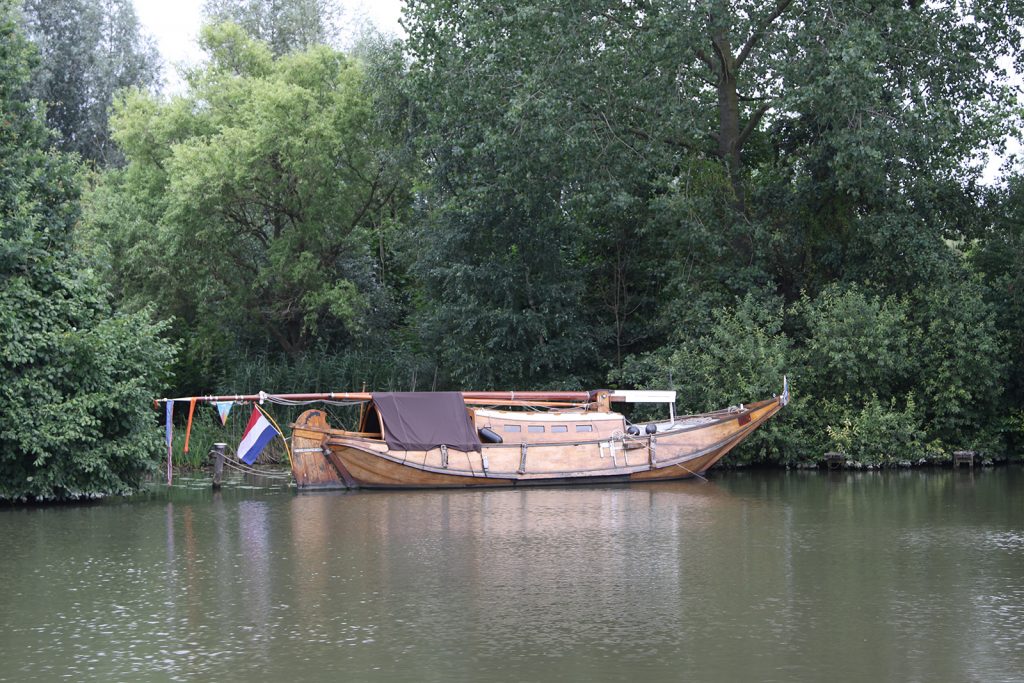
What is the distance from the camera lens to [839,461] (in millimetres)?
33625

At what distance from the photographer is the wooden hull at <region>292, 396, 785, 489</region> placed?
28.6m

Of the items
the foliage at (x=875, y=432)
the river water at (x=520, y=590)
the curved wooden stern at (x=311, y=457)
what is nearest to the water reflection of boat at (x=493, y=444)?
the curved wooden stern at (x=311, y=457)

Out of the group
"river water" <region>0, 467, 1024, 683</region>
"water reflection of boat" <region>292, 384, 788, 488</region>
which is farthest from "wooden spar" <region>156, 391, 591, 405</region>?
"river water" <region>0, 467, 1024, 683</region>

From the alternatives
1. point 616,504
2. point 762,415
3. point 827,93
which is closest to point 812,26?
point 827,93

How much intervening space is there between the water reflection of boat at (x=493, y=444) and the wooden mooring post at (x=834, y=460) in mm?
3108

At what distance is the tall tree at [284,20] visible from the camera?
2159 inches

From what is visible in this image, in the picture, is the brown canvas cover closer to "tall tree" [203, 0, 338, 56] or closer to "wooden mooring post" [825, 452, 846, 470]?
"wooden mooring post" [825, 452, 846, 470]

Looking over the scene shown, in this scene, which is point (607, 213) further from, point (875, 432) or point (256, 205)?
point (256, 205)

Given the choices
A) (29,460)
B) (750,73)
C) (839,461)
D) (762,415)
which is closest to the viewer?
(29,460)

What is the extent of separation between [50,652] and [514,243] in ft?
85.9

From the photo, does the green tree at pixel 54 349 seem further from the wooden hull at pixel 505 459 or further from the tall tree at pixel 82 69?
the tall tree at pixel 82 69

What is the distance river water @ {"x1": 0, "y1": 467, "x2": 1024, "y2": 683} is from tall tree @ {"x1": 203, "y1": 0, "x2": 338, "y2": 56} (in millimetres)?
33347

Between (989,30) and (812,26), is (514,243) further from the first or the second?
(989,30)

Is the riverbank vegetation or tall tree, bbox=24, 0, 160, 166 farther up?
tall tree, bbox=24, 0, 160, 166
